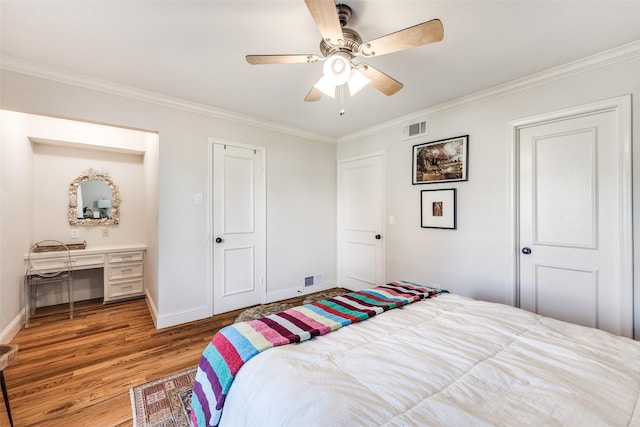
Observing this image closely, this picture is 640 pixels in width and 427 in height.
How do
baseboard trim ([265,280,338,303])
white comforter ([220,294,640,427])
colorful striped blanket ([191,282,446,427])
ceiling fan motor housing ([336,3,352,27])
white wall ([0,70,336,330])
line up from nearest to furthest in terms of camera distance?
white comforter ([220,294,640,427]) → colorful striped blanket ([191,282,446,427]) → ceiling fan motor housing ([336,3,352,27]) → white wall ([0,70,336,330]) → baseboard trim ([265,280,338,303])

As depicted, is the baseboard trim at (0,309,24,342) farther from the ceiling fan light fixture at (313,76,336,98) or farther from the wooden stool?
the ceiling fan light fixture at (313,76,336,98)

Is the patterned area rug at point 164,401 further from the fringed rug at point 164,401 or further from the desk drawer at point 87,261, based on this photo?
A: the desk drawer at point 87,261

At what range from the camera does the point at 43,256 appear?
312cm

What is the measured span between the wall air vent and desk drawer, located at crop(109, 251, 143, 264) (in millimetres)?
2421

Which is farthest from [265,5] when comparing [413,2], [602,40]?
[602,40]

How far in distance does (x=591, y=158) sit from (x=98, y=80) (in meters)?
4.22

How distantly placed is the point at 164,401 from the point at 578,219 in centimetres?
337

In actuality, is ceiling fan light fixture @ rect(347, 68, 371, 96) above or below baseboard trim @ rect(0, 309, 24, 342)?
above

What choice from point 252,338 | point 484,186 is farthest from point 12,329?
point 484,186

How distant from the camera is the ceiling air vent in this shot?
3133 millimetres

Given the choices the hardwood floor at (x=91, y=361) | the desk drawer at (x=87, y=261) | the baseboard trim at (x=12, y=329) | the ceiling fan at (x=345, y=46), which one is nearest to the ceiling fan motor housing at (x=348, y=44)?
the ceiling fan at (x=345, y=46)

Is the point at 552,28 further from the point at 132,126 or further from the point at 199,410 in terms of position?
the point at 132,126

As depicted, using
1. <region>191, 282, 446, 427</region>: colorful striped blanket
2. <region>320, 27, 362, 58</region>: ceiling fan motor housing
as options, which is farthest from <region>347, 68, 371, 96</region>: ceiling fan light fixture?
<region>191, 282, 446, 427</region>: colorful striped blanket

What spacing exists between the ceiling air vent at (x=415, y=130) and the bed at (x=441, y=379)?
2.31m
